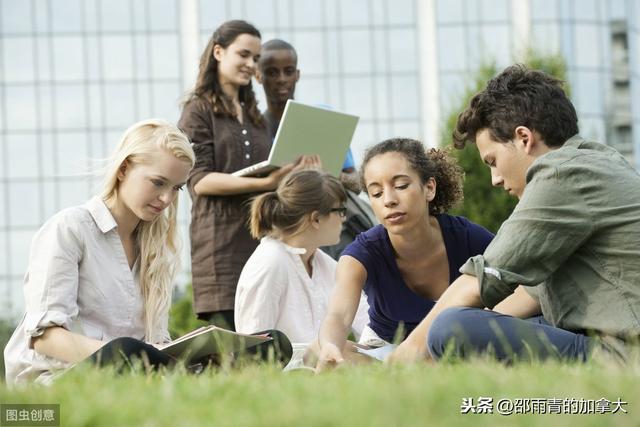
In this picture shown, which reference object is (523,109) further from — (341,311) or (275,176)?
(275,176)

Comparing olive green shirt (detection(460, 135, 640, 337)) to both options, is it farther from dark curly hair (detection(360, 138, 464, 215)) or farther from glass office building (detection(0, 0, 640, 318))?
glass office building (detection(0, 0, 640, 318))

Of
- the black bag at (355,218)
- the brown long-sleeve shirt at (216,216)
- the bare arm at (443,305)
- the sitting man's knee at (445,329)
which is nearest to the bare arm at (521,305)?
the bare arm at (443,305)

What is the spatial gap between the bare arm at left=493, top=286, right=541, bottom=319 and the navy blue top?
0.55 m

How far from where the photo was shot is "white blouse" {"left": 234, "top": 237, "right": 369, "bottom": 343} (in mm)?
5891

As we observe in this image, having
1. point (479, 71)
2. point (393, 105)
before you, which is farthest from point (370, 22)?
point (479, 71)

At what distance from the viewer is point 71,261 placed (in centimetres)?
461

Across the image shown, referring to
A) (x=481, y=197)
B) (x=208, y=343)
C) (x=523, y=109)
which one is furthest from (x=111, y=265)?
(x=481, y=197)

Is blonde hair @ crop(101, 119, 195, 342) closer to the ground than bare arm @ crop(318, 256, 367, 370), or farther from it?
farther from it

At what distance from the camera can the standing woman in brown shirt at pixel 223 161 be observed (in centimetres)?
639

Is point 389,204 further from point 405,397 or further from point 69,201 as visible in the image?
point 69,201

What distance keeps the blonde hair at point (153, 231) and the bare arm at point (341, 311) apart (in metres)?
0.72

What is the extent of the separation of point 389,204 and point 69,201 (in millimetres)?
34142

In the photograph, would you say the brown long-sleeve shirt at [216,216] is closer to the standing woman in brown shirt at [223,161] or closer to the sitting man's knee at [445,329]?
the standing woman in brown shirt at [223,161]

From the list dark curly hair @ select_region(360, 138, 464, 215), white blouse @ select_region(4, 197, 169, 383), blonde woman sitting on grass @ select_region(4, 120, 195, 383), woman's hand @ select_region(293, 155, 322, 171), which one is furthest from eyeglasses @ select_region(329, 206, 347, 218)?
white blouse @ select_region(4, 197, 169, 383)
